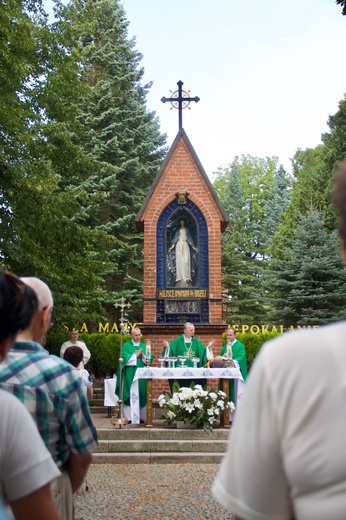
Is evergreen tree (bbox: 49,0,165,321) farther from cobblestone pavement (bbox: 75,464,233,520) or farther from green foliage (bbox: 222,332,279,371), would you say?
cobblestone pavement (bbox: 75,464,233,520)

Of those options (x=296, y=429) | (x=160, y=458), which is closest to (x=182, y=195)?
(x=160, y=458)

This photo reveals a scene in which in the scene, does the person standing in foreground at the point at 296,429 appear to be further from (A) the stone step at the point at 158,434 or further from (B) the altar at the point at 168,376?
(B) the altar at the point at 168,376

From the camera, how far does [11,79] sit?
11.4 m

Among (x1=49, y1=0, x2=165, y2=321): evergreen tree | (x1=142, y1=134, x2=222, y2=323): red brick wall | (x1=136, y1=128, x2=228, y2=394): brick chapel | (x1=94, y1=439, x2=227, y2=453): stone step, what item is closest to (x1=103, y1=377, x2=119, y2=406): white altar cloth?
(x1=136, y1=128, x2=228, y2=394): brick chapel

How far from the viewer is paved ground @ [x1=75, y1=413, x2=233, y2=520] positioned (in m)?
6.07

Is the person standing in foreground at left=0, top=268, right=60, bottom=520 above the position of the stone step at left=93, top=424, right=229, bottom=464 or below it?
above

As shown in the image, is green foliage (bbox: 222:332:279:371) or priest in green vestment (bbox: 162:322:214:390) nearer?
priest in green vestment (bbox: 162:322:214:390)

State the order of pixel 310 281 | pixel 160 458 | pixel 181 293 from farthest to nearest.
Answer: pixel 310 281 → pixel 181 293 → pixel 160 458

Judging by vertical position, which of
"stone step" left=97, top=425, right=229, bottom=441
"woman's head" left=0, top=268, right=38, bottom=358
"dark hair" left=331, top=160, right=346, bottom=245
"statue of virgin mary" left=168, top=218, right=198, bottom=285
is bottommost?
"stone step" left=97, top=425, right=229, bottom=441

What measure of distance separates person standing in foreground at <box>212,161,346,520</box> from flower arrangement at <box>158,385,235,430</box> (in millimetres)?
8931

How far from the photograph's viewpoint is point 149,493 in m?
6.99

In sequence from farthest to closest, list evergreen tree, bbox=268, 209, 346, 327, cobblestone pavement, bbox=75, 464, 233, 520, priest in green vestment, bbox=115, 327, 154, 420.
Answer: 1. evergreen tree, bbox=268, 209, 346, 327
2. priest in green vestment, bbox=115, 327, 154, 420
3. cobblestone pavement, bbox=75, 464, 233, 520

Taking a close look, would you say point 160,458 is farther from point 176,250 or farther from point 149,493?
point 176,250

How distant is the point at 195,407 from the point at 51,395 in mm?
8108
